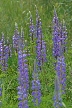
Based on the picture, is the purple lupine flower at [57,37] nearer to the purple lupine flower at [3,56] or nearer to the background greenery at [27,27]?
the background greenery at [27,27]

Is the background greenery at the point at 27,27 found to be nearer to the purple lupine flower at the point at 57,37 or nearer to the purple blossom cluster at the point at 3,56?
the purple blossom cluster at the point at 3,56

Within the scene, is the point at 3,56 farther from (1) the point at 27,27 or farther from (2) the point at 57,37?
(1) the point at 27,27

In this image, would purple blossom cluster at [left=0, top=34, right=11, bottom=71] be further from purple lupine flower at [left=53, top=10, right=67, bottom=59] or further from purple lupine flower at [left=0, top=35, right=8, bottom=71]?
purple lupine flower at [left=53, top=10, right=67, bottom=59]

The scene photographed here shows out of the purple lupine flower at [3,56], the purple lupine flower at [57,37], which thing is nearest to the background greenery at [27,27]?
the purple lupine flower at [3,56]

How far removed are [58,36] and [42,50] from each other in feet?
0.86

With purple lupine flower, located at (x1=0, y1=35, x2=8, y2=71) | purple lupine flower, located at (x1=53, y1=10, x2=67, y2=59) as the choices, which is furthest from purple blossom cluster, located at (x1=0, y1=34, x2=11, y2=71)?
purple lupine flower, located at (x1=53, y1=10, x2=67, y2=59)

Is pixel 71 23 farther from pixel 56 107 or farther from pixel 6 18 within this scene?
pixel 56 107

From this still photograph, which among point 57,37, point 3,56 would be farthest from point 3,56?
point 57,37

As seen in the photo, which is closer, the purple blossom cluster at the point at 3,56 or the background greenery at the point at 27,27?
the background greenery at the point at 27,27

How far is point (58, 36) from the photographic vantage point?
3.99 m

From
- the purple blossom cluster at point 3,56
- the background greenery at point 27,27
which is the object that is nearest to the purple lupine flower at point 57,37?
the background greenery at point 27,27

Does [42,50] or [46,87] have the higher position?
[42,50]

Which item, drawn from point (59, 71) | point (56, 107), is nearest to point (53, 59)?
point (59, 71)

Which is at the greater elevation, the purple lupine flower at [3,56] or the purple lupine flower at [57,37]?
the purple lupine flower at [57,37]
